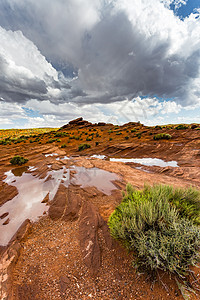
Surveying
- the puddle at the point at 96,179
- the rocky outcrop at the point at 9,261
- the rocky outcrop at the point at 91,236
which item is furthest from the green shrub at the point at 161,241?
the puddle at the point at 96,179

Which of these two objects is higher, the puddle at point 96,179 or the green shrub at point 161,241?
the green shrub at point 161,241

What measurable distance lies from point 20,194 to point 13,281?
4.57m

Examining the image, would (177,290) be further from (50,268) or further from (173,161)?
(173,161)

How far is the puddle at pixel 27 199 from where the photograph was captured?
→ 427cm

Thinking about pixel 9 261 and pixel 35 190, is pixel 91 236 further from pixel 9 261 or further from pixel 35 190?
pixel 35 190

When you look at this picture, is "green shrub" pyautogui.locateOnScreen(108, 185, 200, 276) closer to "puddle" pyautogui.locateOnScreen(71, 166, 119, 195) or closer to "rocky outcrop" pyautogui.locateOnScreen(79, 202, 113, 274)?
"rocky outcrop" pyautogui.locateOnScreen(79, 202, 113, 274)

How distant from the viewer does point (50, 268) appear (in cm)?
276

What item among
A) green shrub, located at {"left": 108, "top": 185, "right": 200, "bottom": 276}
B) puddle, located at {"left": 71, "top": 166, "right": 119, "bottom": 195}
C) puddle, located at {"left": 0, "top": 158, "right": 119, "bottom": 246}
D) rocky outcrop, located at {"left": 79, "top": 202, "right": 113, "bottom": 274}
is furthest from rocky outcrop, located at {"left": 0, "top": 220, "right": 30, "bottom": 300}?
puddle, located at {"left": 71, "top": 166, "right": 119, "bottom": 195}

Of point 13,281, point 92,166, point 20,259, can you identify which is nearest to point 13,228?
point 20,259

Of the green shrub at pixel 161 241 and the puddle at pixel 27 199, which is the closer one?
the green shrub at pixel 161 241

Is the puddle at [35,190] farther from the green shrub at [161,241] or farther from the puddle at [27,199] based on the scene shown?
the green shrub at [161,241]

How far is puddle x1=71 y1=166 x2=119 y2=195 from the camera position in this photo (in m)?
6.96

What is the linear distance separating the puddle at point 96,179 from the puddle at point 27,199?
33.8 inches

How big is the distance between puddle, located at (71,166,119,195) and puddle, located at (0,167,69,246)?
86 cm
